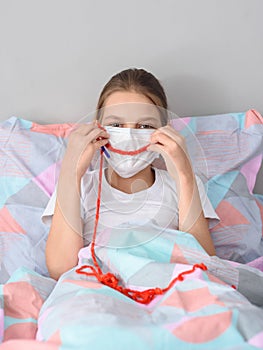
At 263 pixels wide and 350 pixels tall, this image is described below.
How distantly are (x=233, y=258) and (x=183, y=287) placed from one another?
0.42m

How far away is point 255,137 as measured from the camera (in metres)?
1.64

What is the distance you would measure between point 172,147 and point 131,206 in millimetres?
178

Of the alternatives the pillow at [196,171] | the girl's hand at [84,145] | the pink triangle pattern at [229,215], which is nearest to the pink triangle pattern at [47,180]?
the pillow at [196,171]

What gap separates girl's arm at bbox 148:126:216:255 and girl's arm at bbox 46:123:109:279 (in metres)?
0.15

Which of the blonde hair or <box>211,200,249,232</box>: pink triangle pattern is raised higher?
the blonde hair

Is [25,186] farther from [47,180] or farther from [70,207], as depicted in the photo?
[70,207]

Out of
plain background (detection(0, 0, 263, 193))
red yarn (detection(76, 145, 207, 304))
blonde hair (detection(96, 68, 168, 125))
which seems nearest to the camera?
red yarn (detection(76, 145, 207, 304))

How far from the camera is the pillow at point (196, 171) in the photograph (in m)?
1.41

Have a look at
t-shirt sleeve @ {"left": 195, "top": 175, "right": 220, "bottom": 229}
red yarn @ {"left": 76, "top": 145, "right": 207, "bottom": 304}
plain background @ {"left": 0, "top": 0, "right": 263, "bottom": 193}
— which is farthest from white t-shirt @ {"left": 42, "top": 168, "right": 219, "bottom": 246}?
plain background @ {"left": 0, "top": 0, "right": 263, "bottom": 193}

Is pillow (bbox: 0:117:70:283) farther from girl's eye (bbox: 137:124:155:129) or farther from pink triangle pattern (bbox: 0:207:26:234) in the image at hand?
girl's eye (bbox: 137:124:155:129)

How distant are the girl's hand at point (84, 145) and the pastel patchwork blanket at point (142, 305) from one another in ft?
0.66

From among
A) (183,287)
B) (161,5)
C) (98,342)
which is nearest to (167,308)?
(183,287)

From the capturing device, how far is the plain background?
1.67m

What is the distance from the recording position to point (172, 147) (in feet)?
4.19
